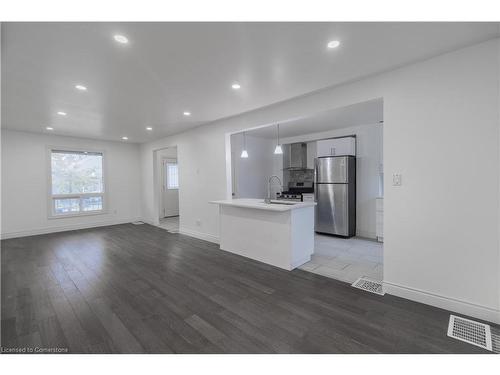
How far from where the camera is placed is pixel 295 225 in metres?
3.38

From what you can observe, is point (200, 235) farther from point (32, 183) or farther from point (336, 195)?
point (32, 183)

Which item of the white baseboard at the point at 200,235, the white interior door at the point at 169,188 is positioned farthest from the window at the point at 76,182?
the white baseboard at the point at 200,235

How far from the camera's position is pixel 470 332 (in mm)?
1922

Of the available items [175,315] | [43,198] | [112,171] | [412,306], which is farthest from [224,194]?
[43,198]

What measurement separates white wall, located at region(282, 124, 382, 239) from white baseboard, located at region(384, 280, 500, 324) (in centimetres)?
274

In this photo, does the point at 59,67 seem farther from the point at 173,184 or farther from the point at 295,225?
the point at 173,184

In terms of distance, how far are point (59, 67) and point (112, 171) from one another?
16.9 feet

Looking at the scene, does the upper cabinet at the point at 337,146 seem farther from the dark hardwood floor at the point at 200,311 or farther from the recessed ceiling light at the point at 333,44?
the recessed ceiling light at the point at 333,44

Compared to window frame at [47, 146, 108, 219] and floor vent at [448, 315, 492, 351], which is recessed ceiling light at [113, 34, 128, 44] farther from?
window frame at [47, 146, 108, 219]

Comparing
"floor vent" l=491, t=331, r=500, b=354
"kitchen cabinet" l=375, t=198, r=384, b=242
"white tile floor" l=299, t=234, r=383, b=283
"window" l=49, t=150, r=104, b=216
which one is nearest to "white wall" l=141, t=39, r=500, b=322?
"floor vent" l=491, t=331, r=500, b=354

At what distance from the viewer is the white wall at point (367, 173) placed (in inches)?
201

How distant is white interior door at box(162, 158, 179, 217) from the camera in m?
8.40

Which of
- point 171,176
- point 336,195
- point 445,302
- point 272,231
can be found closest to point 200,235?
point 272,231

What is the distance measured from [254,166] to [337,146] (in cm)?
239
